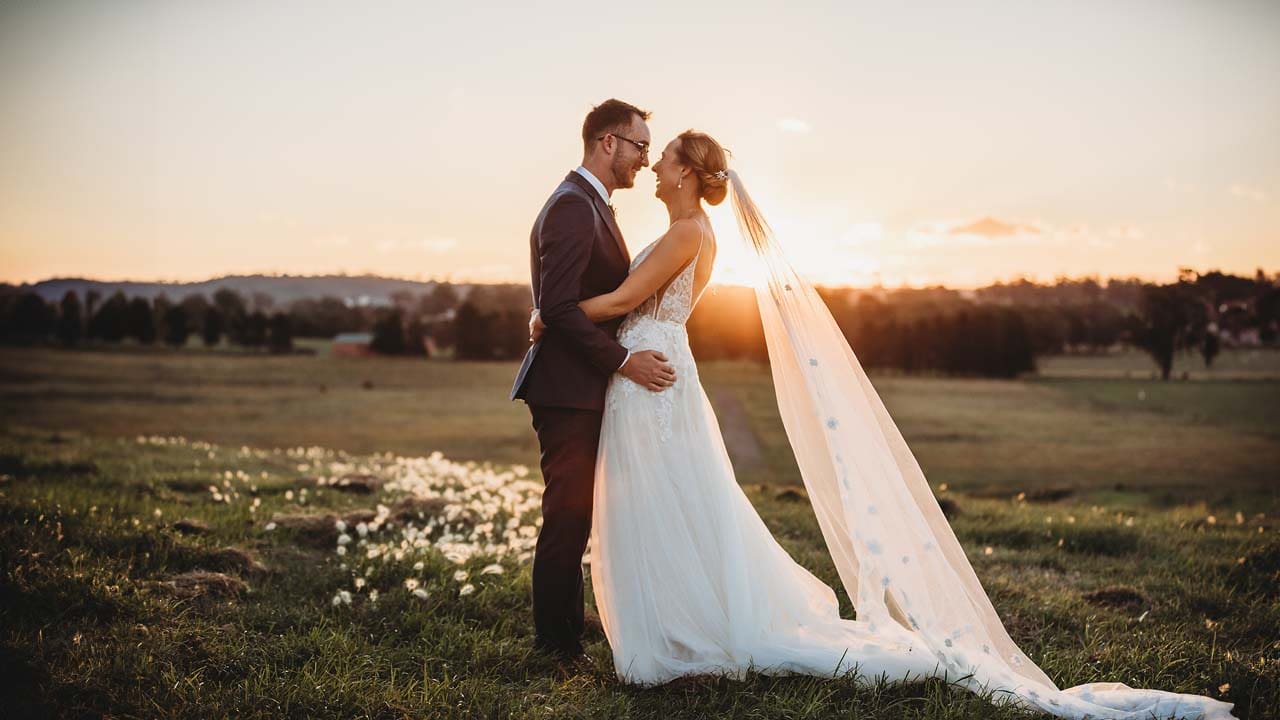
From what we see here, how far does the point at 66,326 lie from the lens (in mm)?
64312

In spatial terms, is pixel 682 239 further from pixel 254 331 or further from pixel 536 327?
pixel 254 331

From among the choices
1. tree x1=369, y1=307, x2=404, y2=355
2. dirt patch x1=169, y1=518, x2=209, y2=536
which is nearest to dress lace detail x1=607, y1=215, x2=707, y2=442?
dirt patch x1=169, y1=518, x2=209, y2=536

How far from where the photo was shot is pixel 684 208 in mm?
5391

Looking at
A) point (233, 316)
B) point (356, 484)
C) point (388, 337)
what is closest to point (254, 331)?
point (233, 316)

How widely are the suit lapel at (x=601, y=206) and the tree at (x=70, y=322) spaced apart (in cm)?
7293

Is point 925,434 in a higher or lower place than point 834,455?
lower

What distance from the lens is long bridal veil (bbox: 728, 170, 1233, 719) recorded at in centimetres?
494

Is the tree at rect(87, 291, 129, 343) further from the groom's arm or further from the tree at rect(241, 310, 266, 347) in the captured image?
the groom's arm

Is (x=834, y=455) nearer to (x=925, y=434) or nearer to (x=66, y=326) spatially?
(x=925, y=434)

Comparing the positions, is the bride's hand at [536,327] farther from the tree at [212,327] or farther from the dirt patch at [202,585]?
the tree at [212,327]

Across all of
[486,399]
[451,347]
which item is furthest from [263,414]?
[451,347]

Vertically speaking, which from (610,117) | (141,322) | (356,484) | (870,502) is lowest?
(356,484)

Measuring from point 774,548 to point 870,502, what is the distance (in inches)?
28.4

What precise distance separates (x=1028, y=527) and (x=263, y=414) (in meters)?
54.2
